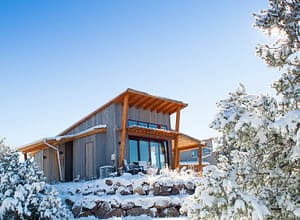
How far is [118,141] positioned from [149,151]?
1871 millimetres

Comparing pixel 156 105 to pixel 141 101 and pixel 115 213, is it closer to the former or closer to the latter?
pixel 141 101

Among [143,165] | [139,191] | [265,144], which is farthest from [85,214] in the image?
[265,144]

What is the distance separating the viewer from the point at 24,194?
7.55 metres

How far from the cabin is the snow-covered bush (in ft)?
16.3

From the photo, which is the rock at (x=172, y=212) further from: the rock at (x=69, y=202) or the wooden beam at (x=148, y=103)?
the wooden beam at (x=148, y=103)

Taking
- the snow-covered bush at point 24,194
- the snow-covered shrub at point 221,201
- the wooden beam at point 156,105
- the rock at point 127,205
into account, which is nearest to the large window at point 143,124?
the wooden beam at point 156,105

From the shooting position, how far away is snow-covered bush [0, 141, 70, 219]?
23.9ft

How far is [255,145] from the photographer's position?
13.4ft

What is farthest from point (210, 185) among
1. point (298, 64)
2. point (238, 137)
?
point (298, 64)

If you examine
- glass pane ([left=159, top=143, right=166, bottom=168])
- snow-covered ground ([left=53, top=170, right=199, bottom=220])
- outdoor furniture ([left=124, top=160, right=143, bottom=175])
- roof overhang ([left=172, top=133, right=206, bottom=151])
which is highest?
roof overhang ([left=172, top=133, right=206, bottom=151])

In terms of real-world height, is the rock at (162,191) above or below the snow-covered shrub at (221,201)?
below

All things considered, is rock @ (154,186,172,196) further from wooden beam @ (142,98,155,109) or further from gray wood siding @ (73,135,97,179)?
wooden beam @ (142,98,155,109)

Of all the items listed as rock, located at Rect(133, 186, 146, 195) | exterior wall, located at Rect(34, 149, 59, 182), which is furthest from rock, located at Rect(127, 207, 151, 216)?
exterior wall, located at Rect(34, 149, 59, 182)

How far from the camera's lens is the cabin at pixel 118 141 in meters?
14.0
